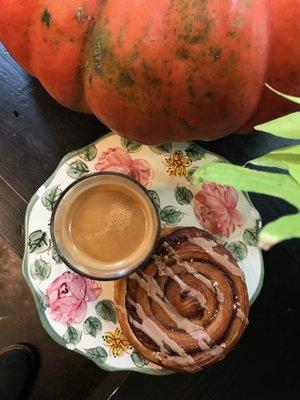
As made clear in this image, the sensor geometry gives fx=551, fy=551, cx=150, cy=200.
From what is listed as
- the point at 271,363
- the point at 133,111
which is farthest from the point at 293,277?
the point at 133,111

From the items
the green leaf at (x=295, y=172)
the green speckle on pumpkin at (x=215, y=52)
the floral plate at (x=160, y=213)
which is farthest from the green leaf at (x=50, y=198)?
the green leaf at (x=295, y=172)

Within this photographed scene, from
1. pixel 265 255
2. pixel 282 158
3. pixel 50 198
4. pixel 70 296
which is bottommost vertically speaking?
pixel 265 255

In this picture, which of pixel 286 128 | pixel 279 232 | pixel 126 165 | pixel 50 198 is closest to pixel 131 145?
pixel 126 165

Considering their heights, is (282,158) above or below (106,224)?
above

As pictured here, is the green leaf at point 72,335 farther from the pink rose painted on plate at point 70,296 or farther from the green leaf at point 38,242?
the green leaf at point 38,242

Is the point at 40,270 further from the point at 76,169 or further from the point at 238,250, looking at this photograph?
the point at 238,250

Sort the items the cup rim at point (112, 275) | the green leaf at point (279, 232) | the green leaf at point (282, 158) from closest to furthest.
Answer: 1. the green leaf at point (279, 232)
2. the green leaf at point (282, 158)
3. the cup rim at point (112, 275)

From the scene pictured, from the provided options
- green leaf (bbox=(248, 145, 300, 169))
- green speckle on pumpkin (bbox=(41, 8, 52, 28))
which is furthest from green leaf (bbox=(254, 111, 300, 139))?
green speckle on pumpkin (bbox=(41, 8, 52, 28))

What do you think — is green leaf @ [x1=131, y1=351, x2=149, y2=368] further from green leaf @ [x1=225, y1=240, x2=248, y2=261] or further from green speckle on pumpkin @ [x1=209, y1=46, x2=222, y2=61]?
green speckle on pumpkin @ [x1=209, y1=46, x2=222, y2=61]
